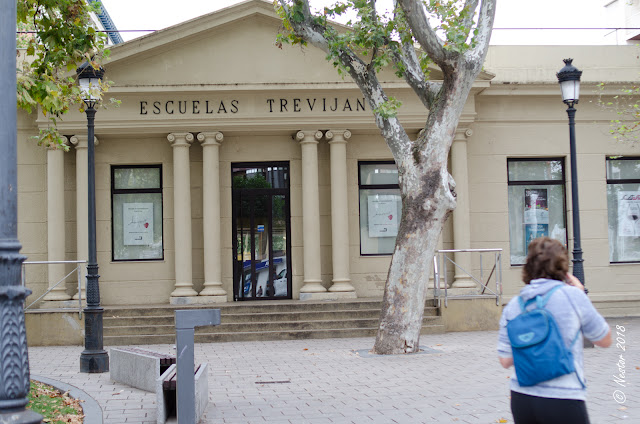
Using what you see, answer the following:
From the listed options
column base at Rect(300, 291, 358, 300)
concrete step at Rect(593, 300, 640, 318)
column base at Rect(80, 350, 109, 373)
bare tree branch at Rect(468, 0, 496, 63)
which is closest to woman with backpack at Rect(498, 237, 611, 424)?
bare tree branch at Rect(468, 0, 496, 63)

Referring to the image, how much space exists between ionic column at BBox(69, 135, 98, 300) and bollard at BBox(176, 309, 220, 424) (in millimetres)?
10810

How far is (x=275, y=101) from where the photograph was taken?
1725cm

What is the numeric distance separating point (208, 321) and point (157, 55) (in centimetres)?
1186

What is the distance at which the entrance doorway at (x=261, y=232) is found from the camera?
18031mm

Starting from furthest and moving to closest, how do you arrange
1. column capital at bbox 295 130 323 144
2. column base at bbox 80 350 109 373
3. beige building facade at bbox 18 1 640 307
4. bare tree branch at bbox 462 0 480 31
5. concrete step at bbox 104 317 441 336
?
1. column capital at bbox 295 130 323 144
2. beige building facade at bbox 18 1 640 307
3. concrete step at bbox 104 317 441 336
4. bare tree branch at bbox 462 0 480 31
5. column base at bbox 80 350 109 373

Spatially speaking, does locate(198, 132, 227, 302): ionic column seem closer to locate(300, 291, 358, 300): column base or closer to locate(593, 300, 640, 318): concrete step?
locate(300, 291, 358, 300): column base

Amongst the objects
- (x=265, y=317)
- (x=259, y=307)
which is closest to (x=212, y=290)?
(x=259, y=307)

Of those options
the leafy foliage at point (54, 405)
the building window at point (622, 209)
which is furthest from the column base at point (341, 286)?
the leafy foliage at point (54, 405)

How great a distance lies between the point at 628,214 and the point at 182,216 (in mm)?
10752

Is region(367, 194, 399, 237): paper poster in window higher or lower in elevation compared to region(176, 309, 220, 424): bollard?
higher

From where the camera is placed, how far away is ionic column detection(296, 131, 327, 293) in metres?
17.1

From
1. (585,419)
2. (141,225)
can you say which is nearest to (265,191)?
(141,225)

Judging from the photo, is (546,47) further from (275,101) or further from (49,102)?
(49,102)

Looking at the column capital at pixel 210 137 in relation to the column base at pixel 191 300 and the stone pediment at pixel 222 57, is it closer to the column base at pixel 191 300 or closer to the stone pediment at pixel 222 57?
the stone pediment at pixel 222 57
